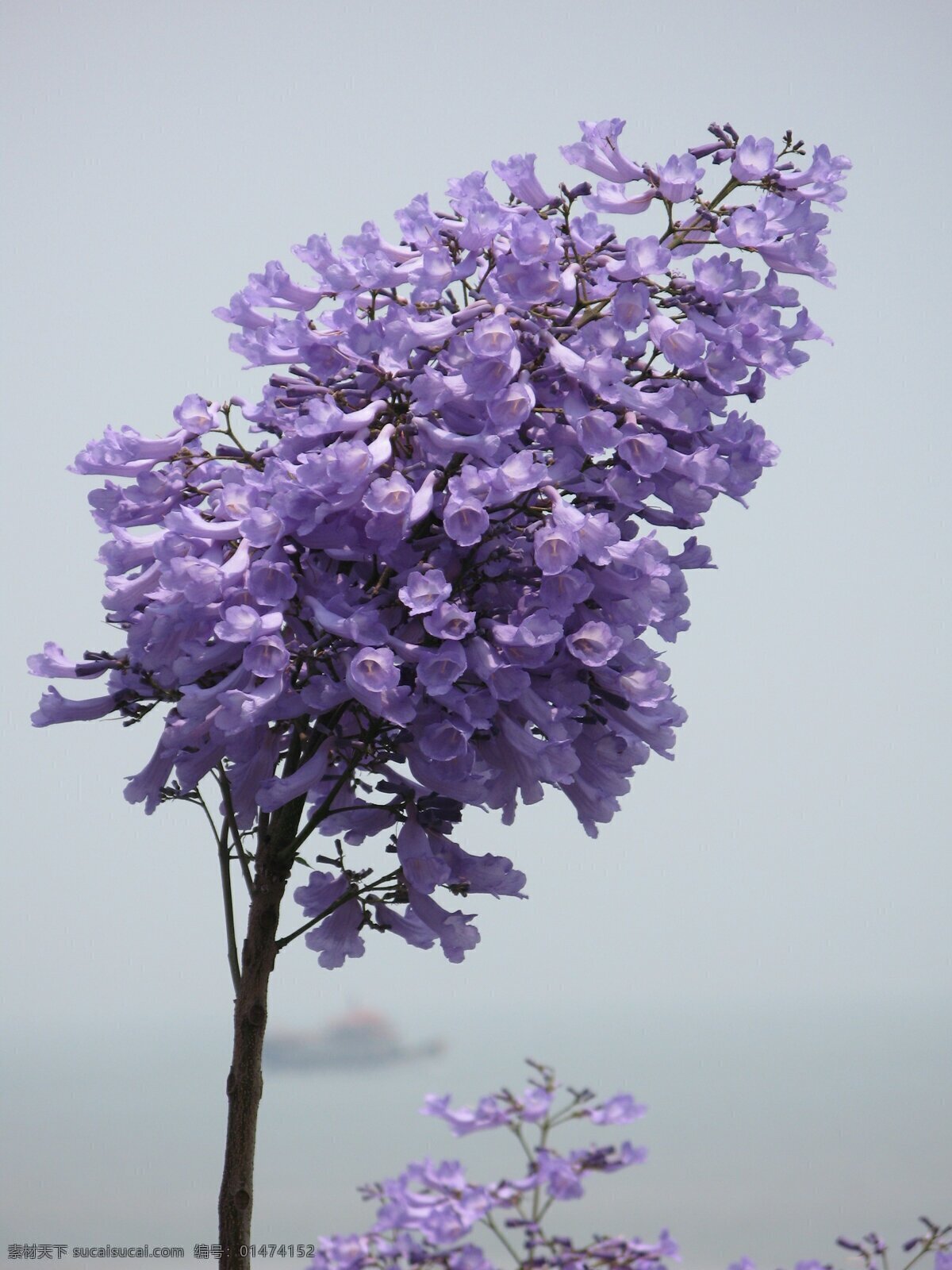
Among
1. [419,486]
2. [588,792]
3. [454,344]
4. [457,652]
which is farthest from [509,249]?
[588,792]

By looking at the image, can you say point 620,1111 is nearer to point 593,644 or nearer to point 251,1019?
point 593,644

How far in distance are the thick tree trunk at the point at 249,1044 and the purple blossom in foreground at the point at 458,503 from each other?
0.08 m

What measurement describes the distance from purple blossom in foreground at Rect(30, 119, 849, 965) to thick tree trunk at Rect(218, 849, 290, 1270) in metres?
0.08

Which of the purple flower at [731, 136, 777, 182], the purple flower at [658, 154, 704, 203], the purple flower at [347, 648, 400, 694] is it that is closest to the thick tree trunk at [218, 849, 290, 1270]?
the purple flower at [347, 648, 400, 694]

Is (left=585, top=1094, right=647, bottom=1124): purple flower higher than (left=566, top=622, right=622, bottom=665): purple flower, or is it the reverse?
(left=566, top=622, right=622, bottom=665): purple flower

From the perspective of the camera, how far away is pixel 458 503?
3213 mm

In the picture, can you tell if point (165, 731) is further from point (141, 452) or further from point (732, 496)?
point (732, 496)

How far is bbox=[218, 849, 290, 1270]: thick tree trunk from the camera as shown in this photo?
3619mm

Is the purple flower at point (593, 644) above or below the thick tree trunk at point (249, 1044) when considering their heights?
above

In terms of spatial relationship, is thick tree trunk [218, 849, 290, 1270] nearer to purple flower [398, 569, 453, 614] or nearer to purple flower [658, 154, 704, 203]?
purple flower [398, 569, 453, 614]

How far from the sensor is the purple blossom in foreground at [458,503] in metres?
3.30

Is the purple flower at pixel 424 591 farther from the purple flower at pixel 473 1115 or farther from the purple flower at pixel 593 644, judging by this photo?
the purple flower at pixel 473 1115

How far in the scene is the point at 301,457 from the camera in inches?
132

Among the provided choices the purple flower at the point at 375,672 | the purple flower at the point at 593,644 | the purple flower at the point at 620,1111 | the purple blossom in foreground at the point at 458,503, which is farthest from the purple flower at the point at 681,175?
the purple flower at the point at 620,1111
